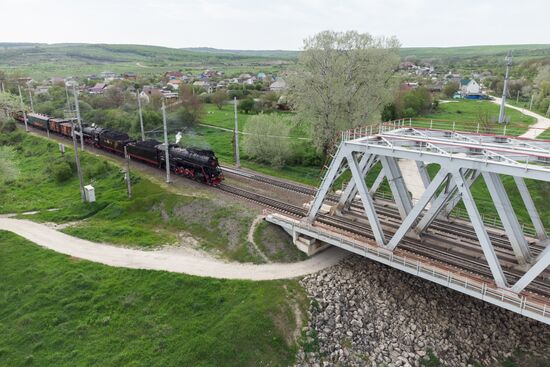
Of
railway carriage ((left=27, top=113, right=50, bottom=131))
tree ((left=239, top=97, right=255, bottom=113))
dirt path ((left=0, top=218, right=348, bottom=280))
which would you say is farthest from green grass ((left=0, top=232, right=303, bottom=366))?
tree ((left=239, top=97, right=255, bottom=113))

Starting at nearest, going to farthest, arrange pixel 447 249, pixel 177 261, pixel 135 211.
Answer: pixel 447 249, pixel 177 261, pixel 135 211

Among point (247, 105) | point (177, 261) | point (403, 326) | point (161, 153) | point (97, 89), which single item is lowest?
point (403, 326)

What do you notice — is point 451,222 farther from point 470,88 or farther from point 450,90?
point 470,88

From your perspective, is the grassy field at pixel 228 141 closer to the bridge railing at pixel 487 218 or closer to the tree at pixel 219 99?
the tree at pixel 219 99

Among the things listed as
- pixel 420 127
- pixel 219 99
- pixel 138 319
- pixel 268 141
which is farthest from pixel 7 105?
pixel 420 127

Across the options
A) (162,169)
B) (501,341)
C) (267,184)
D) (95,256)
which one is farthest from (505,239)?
(162,169)

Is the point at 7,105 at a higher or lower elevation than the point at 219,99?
higher

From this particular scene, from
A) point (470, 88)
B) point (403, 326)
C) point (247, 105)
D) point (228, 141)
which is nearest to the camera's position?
point (403, 326)

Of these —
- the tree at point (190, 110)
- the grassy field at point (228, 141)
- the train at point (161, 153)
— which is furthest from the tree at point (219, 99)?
the train at point (161, 153)
